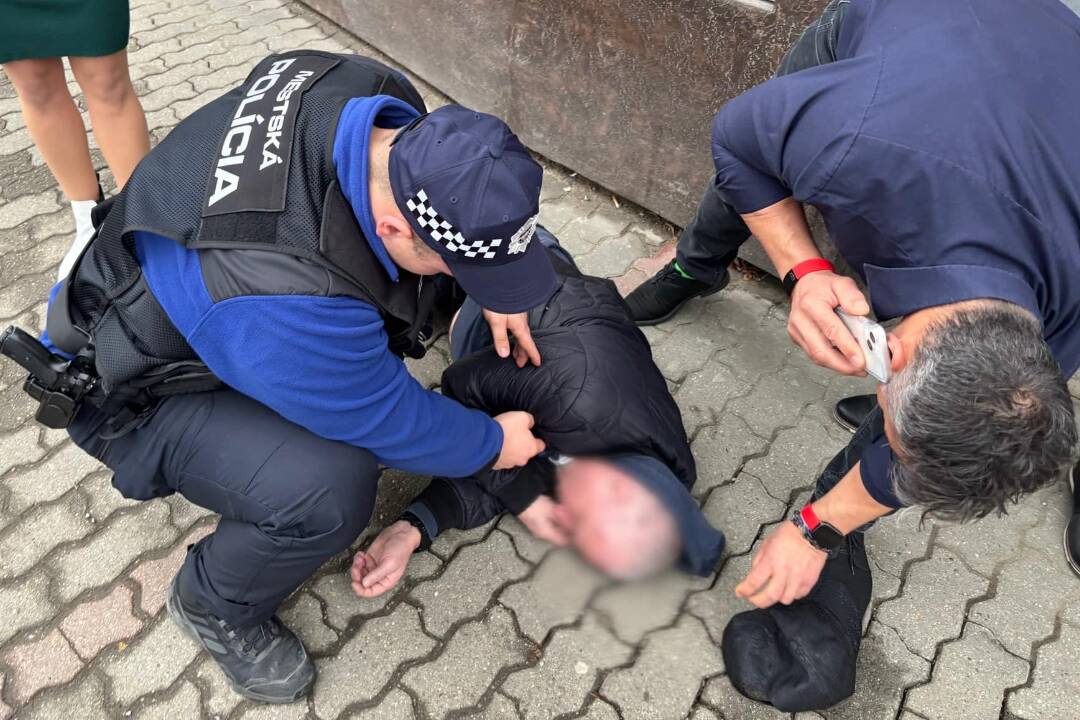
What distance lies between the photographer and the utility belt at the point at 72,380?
55.2 inches

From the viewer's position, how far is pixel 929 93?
1.32 meters

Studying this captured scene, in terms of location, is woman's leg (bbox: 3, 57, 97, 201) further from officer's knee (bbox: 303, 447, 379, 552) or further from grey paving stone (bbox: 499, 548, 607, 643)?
grey paving stone (bbox: 499, 548, 607, 643)

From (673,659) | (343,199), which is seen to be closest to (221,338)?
(343,199)

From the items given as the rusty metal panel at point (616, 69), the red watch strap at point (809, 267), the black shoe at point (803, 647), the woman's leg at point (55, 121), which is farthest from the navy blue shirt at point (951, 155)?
the woman's leg at point (55, 121)

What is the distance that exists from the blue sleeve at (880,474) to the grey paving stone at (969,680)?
0.64 meters

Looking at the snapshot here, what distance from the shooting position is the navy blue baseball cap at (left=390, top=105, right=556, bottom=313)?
47.6 inches

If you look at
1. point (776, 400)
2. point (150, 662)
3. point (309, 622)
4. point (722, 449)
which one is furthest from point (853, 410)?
point (150, 662)

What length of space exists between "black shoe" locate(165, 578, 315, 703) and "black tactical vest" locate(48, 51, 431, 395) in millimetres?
578

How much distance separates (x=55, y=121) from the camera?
7.73 feet

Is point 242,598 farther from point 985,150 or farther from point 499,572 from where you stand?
point 985,150

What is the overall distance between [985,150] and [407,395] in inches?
44.9

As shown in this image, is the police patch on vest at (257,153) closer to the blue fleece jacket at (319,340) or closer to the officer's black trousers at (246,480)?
the blue fleece jacket at (319,340)

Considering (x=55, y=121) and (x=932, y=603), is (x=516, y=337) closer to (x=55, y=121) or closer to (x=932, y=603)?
(x=932, y=603)

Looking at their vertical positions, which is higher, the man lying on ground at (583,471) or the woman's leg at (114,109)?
the woman's leg at (114,109)
